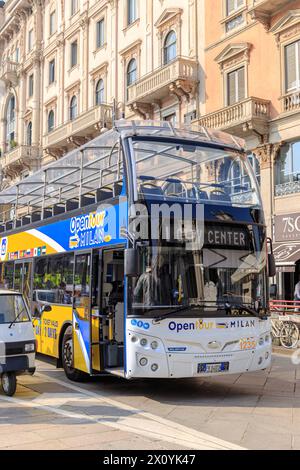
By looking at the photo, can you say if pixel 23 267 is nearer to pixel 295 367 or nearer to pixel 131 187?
pixel 131 187

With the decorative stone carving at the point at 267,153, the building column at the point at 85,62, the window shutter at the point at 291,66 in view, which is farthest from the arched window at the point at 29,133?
the window shutter at the point at 291,66

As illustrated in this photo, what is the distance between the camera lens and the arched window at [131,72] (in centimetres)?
2936

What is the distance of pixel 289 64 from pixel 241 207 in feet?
44.1

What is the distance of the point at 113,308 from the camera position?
9.26 m

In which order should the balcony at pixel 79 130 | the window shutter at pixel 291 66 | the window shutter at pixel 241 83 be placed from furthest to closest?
the balcony at pixel 79 130
the window shutter at pixel 241 83
the window shutter at pixel 291 66

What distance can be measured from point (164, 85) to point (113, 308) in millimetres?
17662

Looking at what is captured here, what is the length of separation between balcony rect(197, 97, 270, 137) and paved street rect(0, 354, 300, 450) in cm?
1218

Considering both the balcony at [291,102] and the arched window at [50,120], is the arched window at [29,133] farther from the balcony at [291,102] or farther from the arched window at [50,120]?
the balcony at [291,102]

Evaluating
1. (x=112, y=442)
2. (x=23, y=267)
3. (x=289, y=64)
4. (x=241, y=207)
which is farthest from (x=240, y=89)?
(x=112, y=442)

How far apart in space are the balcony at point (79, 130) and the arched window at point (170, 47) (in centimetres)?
455

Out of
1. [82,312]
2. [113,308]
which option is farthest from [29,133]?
[113,308]

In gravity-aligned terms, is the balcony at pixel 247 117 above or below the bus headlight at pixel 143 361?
above

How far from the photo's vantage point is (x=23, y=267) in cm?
1328

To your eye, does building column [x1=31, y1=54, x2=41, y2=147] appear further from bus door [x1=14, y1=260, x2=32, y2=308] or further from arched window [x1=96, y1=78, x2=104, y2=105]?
bus door [x1=14, y1=260, x2=32, y2=308]
